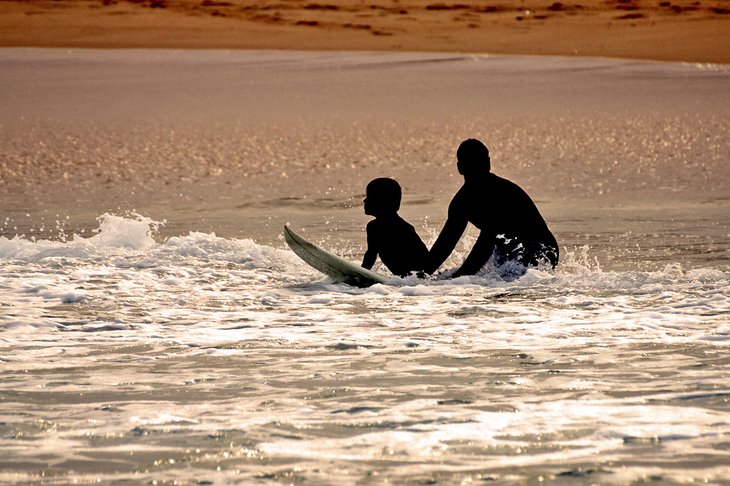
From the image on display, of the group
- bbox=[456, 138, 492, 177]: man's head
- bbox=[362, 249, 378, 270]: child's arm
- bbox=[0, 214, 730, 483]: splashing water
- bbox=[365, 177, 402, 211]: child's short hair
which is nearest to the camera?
bbox=[0, 214, 730, 483]: splashing water

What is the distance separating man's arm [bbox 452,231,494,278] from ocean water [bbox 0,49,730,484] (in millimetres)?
122

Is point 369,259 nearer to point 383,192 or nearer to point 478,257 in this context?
point 383,192

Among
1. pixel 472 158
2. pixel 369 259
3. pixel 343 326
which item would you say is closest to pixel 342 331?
pixel 343 326

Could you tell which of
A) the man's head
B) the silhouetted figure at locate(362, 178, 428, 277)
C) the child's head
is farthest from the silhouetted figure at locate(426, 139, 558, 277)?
the child's head

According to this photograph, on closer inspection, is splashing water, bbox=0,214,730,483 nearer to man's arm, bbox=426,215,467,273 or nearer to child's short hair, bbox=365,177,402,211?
man's arm, bbox=426,215,467,273

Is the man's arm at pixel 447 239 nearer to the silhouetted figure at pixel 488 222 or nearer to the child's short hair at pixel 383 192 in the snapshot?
the silhouetted figure at pixel 488 222

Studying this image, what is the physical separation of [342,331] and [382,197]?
2524 mm

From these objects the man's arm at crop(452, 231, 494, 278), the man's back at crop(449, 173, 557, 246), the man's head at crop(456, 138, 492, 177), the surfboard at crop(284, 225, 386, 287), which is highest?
the man's head at crop(456, 138, 492, 177)

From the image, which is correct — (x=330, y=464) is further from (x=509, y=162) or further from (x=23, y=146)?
(x=23, y=146)

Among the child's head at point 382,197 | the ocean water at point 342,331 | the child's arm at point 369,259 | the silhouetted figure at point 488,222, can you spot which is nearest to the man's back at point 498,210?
the silhouetted figure at point 488,222

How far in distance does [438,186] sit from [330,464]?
14319 millimetres

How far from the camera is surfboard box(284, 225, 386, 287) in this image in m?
10.7

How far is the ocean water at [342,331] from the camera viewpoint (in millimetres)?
5508

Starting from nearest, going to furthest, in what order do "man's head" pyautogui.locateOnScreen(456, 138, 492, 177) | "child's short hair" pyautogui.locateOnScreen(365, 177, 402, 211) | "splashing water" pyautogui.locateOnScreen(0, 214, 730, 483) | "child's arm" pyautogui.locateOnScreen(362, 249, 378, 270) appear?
"splashing water" pyautogui.locateOnScreen(0, 214, 730, 483) < "man's head" pyautogui.locateOnScreen(456, 138, 492, 177) < "child's short hair" pyautogui.locateOnScreen(365, 177, 402, 211) < "child's arm" pyautogui.locateOnScreen(362, 249, 378, 270)
